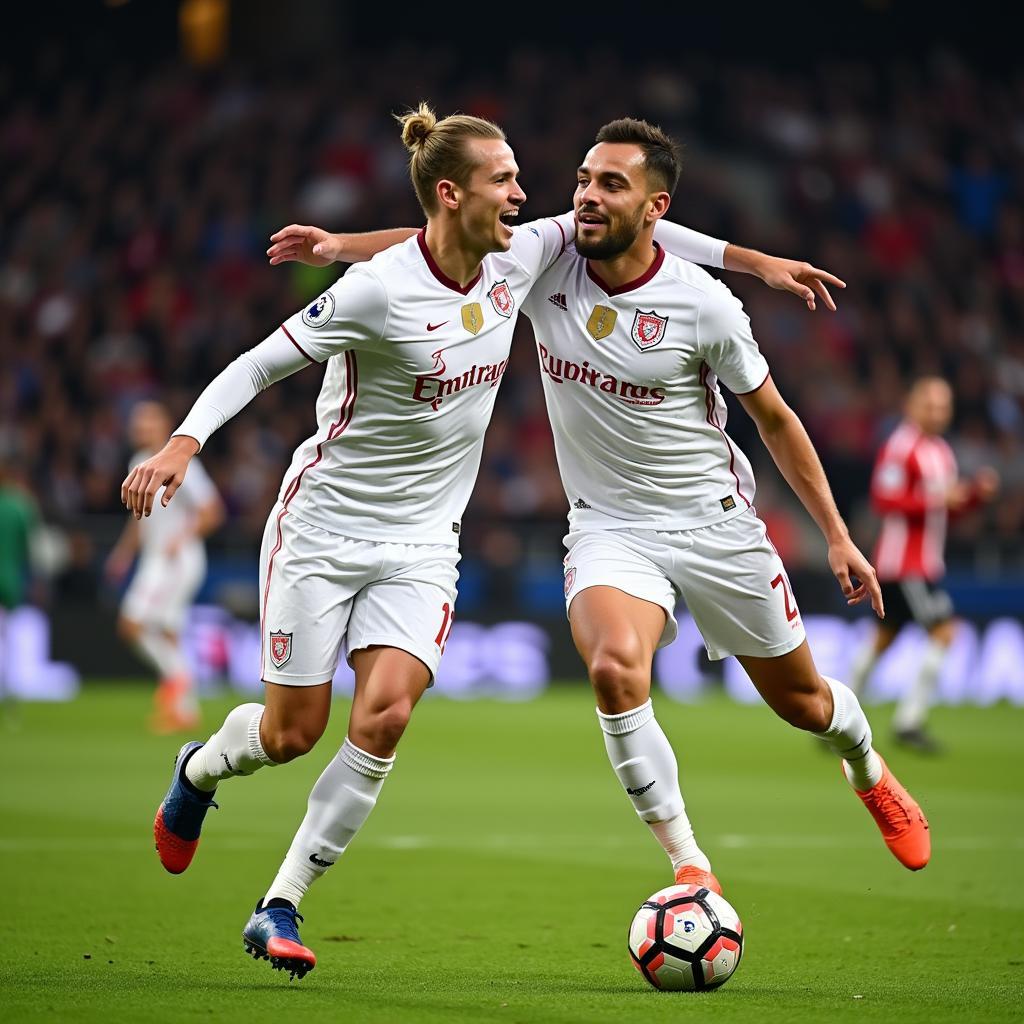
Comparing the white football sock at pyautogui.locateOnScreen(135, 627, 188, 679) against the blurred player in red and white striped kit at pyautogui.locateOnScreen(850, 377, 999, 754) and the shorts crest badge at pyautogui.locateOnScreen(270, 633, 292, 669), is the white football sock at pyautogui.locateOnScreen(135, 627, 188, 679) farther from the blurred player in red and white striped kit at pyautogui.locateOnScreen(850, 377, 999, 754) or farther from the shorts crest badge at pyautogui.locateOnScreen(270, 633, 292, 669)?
the shorts crest badge at pyautogui.locateOnScreen(270, 633, 292, 669)

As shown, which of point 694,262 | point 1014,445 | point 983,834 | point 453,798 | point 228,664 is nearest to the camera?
point 694,262

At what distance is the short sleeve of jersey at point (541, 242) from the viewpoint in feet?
19.8

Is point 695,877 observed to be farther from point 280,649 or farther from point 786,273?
point 786,273

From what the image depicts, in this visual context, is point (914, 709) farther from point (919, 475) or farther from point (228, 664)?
point (228, 664)

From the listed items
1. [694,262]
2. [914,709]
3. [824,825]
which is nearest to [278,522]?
[694,262]

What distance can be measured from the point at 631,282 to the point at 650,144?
0.46 meters

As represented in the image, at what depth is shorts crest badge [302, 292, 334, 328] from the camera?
5.45 meters

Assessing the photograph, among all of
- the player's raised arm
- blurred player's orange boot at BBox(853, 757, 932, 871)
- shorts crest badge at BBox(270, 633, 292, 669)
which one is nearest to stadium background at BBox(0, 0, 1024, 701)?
the player's raised arm

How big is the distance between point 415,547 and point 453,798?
494cm

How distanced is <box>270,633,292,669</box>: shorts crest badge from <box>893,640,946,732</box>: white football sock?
8072 mm

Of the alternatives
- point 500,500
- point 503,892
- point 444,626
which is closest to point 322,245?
point 444,626

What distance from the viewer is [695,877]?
5.68 meters

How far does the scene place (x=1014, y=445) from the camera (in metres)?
20.8

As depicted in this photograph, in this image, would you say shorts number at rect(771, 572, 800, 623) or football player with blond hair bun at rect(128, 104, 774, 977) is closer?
football player with blond hair bun at rect(128, 104, 774, 977)
